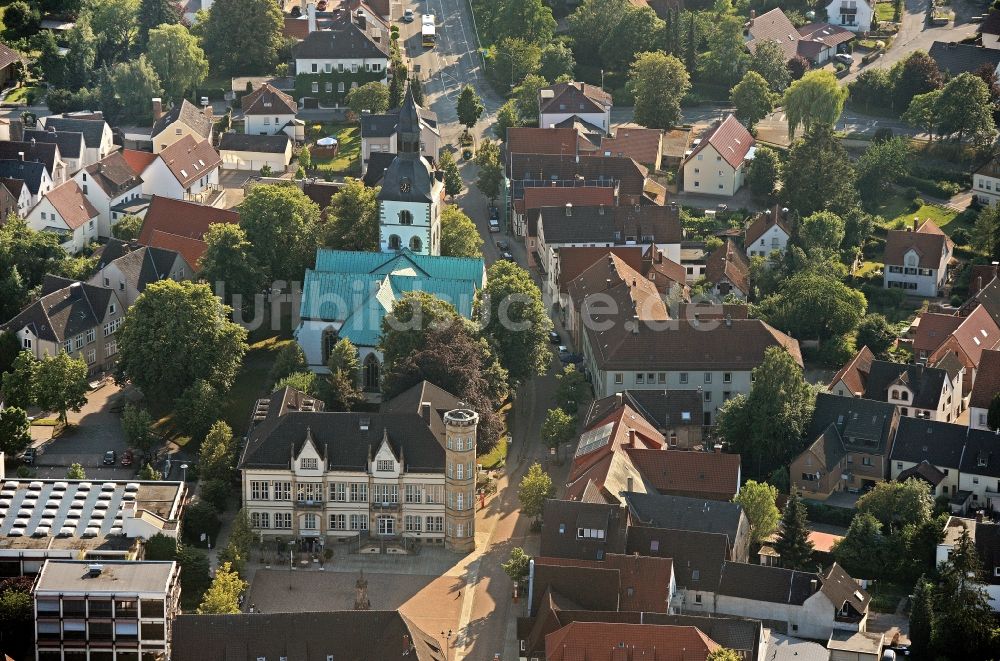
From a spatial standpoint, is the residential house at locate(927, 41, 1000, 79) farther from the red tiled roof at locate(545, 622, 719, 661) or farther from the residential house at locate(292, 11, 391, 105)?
the red tiled roof at locate(545, 622, 719, 661)

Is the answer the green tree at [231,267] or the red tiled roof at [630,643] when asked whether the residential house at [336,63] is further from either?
the red tiled roof at [630,643]

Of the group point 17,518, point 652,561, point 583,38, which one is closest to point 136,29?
point 583,38

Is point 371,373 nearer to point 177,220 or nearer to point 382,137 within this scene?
point 177,220

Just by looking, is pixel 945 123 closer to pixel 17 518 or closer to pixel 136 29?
pixel 136 29

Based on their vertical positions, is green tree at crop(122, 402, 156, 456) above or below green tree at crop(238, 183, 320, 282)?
below

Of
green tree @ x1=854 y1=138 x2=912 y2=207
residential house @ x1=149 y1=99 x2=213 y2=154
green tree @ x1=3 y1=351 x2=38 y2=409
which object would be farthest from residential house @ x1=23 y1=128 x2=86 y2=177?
green tree @ x1=854 y1=138 x2=912 y2=207

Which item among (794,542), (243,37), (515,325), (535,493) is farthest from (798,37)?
(794,542)
